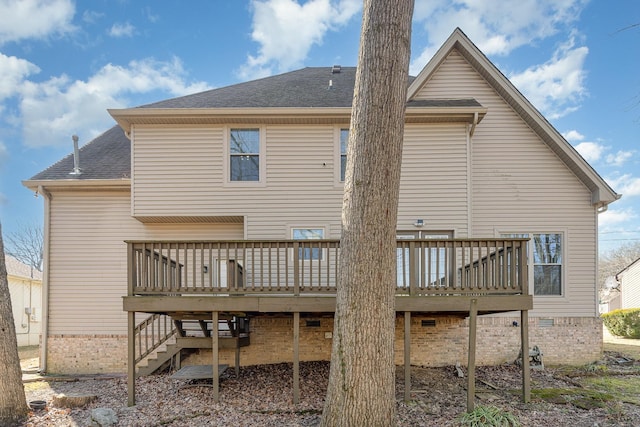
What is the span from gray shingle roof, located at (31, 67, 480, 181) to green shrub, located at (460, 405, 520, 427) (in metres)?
6.12

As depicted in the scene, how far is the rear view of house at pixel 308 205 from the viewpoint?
8.54m

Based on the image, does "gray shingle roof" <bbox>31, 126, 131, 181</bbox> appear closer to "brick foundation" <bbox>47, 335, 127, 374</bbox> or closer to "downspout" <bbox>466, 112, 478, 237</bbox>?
"brick foundation" <bbox>47, 335, 127, 374</bbox>

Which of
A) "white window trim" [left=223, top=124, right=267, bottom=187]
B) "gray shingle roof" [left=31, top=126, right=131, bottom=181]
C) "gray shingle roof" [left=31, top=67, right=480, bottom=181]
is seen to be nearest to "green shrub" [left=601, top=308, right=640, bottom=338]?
"gray shingle roof" [left=31, top=67, right=480, bottom=181]

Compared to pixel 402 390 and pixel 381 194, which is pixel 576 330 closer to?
pixel 402 390

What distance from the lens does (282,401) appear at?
6250mm

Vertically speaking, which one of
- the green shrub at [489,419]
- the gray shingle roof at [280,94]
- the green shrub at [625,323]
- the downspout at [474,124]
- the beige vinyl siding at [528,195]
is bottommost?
the green shrub at [625,323]

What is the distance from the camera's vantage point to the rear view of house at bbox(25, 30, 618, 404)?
854cm

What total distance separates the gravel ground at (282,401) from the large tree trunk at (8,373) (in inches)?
10.1

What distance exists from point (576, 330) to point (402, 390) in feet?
16.5

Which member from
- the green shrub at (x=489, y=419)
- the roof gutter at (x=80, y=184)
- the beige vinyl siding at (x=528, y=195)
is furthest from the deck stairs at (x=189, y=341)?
the beige vinyl siding at (x=528, y=195)

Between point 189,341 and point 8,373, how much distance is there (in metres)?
2.83

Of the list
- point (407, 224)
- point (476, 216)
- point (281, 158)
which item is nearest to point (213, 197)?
point (281, 158)

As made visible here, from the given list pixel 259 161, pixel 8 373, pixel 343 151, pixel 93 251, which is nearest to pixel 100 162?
pixel 93 251

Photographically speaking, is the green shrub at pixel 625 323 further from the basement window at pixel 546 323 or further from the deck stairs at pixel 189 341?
the deck stairs at pixel 189 341
